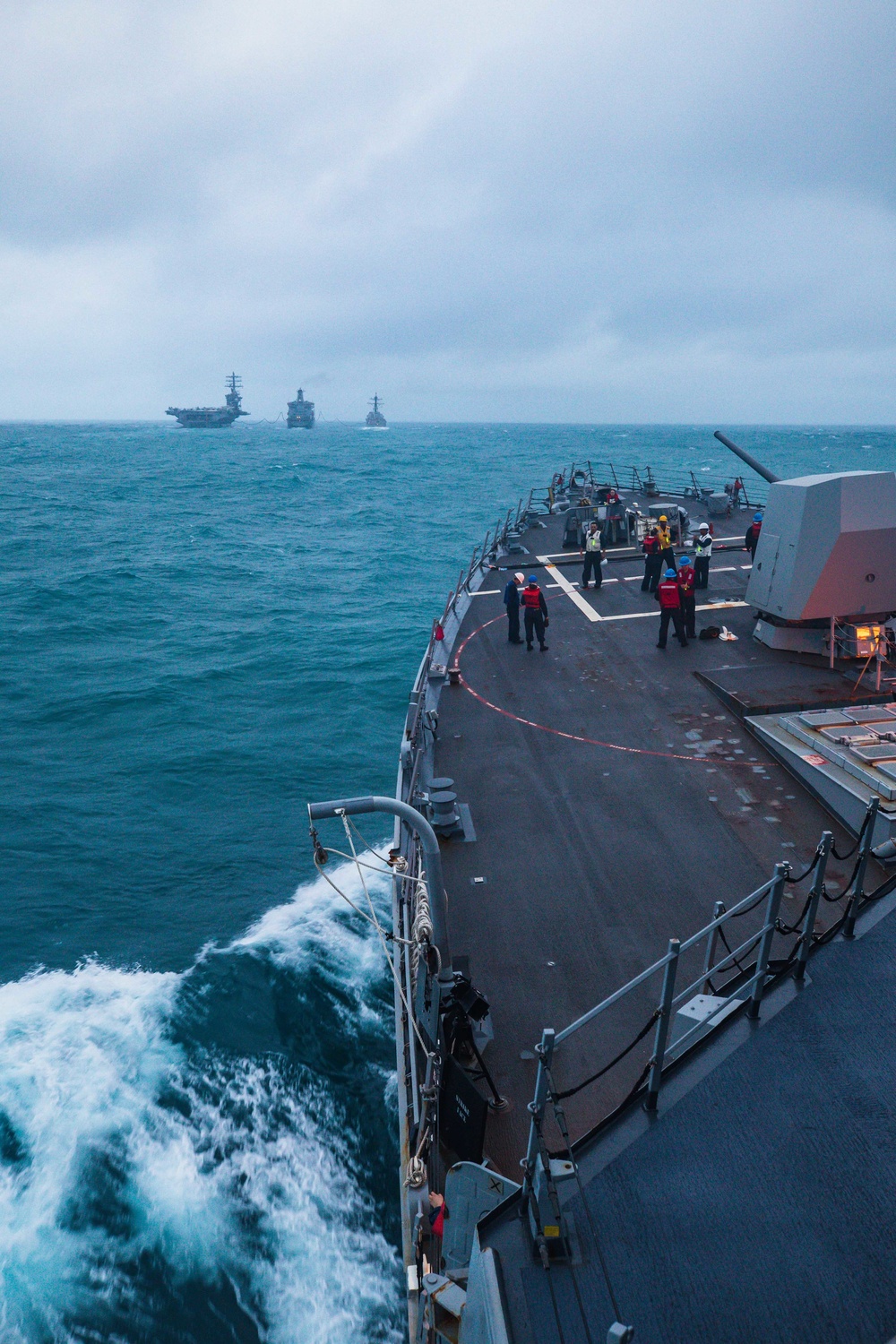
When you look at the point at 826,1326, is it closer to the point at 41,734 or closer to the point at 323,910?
the point at 323,910

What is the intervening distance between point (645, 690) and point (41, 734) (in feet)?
49.8

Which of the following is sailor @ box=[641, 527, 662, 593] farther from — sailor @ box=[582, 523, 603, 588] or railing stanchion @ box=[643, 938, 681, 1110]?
railing stanchion @ box=[643, 938, 681, 1110]

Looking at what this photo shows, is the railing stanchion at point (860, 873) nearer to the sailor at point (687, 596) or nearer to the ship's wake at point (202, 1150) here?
the ship's wake at point (202, 1150)

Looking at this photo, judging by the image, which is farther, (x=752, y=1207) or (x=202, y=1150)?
(x=202, y=1150)

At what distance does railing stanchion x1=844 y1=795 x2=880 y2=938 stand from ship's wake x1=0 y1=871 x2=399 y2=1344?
551 cm

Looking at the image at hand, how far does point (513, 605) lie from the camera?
15531 millimetres

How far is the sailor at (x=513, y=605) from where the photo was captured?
15.5 m

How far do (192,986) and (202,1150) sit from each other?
9.04 ft

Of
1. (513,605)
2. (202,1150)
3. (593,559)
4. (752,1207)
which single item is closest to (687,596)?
(513,605)

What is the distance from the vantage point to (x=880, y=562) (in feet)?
42.1

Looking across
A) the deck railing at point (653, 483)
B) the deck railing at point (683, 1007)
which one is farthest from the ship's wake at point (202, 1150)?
the deck railing at point (653, 483)

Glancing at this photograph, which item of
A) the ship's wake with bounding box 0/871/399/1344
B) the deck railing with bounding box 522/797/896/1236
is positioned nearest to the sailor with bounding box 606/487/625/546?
the ship's wake with bounding box 0/871/399/1344

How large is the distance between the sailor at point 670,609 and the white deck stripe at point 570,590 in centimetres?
244

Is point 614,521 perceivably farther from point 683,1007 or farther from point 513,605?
point 683,1007
